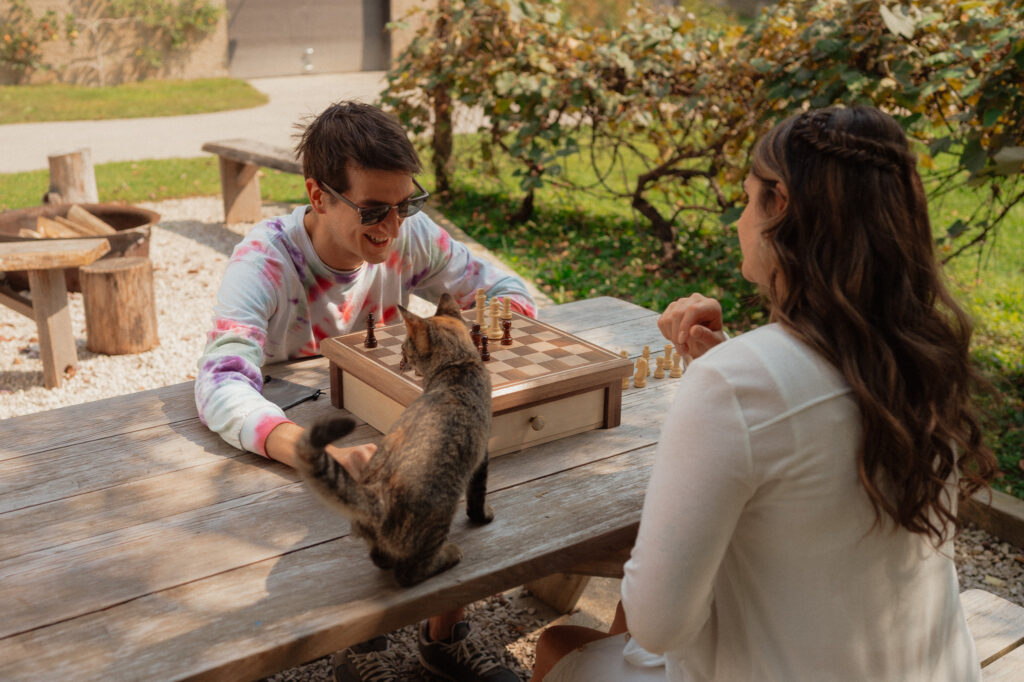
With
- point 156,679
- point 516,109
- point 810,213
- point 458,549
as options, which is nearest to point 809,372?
point 810,213

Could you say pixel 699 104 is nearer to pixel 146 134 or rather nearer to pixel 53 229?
pixel 53 229

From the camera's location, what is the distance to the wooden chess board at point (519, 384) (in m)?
2.22

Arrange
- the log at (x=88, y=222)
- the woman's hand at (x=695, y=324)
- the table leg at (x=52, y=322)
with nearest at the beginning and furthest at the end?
the woman's hand at (x=695, y=324)
the table leg at (x=52, y=322)
the log at (x=88, y=222)

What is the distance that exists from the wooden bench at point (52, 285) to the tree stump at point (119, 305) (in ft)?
0.77

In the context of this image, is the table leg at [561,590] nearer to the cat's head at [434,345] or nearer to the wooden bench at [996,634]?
the wooden bench at [996,634]

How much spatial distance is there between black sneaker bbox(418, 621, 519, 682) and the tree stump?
3682 mm

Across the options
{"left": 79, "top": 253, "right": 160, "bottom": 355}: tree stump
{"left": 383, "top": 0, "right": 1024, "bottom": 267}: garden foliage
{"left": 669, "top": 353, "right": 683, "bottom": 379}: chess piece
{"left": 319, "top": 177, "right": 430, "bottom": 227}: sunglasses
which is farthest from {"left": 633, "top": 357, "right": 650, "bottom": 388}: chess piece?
{"left": 79, "top": 253, "right": 160, "bottom": 355}: tree stump

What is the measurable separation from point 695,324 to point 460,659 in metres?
1.44

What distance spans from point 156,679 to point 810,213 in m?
1.36

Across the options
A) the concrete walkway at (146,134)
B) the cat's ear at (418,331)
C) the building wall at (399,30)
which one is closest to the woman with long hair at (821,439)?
the cat's ear at (418,331)

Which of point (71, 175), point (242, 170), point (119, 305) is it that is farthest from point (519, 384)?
point (242, 170)

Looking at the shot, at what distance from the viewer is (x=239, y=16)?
1814 centimetres

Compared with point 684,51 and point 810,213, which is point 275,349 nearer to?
point 810,213

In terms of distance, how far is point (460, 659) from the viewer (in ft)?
9.50
